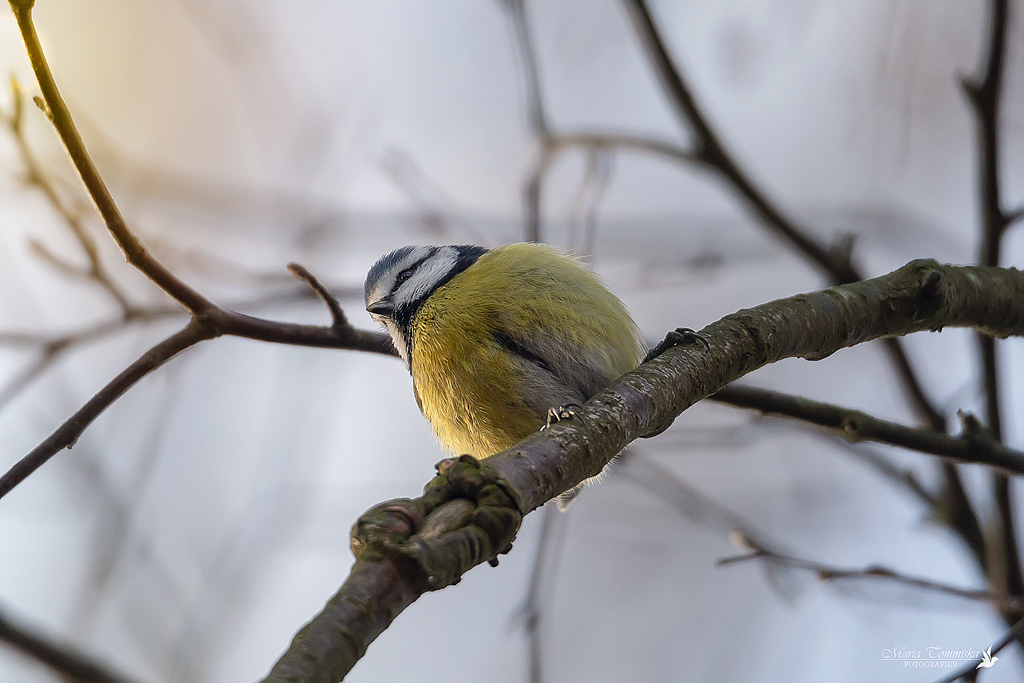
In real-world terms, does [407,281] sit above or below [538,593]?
above

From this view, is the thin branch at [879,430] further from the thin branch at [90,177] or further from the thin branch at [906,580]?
the thin branch at [90,177]

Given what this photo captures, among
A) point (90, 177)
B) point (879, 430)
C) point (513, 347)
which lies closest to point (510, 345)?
point (513, 347)

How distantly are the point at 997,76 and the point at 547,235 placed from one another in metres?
1.39

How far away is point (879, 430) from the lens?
1.63 meters

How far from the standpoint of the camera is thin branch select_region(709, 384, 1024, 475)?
1.56 metres

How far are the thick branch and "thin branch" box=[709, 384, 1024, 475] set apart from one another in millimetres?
202

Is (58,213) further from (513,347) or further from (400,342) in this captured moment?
(513,347)

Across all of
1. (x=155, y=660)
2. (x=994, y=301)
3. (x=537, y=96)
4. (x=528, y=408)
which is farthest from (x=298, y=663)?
(x=155, y=660)

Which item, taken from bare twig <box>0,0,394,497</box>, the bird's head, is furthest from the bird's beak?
bare twig <box>0,0,394,497</box>

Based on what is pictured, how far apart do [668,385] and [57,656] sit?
91 cm

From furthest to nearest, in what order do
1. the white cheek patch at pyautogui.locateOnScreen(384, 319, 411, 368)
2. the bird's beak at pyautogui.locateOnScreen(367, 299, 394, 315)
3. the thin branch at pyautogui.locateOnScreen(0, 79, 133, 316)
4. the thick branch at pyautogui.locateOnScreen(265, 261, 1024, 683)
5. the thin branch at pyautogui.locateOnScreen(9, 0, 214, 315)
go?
the bird's beak at pyautogui.locateOnScreen(367, 299, 394, 315)
the white cheek patch at pyautogui.locateOnScreen(384, 319, 411, 368)
the thin branch at pyautogui.locateOnScreen(0, 79, 133, 316)
the thin branch at pyautogui.locateOnScreen(9, 0, 214, 315)
the thick branch at pyautogui.locateOnScreen(265, 261, 1024, 683)

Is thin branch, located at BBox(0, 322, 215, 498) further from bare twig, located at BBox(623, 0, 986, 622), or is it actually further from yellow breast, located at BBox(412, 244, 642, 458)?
bare twig, located at BBox(623, 0, 986, 622)

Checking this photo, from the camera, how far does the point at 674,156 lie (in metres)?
2.23

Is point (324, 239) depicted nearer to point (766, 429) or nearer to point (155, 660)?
point (155, 660)
